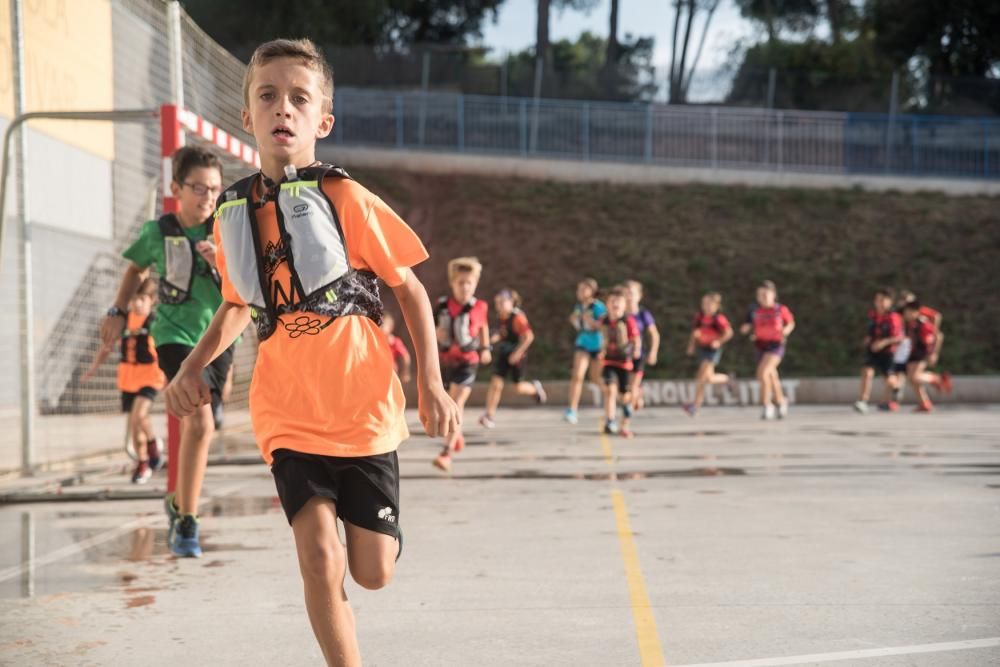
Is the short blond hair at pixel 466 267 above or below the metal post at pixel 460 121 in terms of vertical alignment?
below

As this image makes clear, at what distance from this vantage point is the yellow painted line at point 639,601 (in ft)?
14.4

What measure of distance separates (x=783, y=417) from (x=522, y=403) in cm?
626

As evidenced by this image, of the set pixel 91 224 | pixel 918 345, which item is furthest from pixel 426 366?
pixel 918 345

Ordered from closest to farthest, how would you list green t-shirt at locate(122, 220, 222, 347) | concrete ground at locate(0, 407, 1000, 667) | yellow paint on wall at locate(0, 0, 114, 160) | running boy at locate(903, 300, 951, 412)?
concrete ground at locate(0, 407, 1000, 667), green t-shirt at locate(122, 220, 222, 347), yellow paint on wall at locate(0, 0, 114, 160), running boy at locate(903, 300, 951, 412)

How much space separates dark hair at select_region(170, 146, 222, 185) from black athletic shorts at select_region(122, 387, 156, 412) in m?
4.56

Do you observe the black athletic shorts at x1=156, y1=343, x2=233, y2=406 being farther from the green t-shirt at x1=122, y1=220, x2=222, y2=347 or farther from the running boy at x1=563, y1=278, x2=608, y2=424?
the running boy at x1=563, y1=278, x2=608, y2=424

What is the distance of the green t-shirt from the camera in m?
6.60

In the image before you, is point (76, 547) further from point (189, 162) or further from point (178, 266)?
point (189, 162)

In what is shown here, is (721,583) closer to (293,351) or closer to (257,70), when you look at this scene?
(293,351)

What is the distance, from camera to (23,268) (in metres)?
10.8

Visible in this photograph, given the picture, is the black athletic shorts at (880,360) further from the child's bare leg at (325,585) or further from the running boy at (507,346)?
the child's bare leg at (325,585)

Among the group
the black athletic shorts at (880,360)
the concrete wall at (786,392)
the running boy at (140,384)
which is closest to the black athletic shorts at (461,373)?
the running boy at (140,384)

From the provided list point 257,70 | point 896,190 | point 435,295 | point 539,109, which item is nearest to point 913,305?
point 435,295

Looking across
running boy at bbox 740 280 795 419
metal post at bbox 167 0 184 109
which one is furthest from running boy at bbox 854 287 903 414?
metal post at bbox 167 0 184 109
